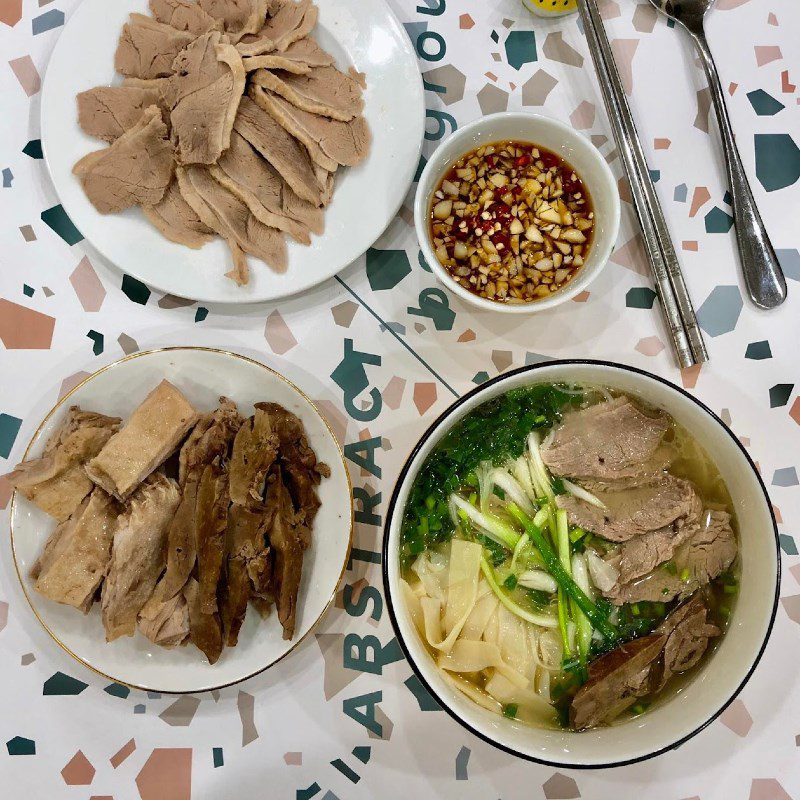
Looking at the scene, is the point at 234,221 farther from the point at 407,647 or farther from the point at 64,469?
the point at 407,647

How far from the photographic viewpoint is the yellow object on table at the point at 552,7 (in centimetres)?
170

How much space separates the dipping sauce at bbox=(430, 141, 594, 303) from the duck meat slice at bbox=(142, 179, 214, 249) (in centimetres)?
54

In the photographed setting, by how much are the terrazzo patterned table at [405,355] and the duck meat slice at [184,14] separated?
293 millimetres

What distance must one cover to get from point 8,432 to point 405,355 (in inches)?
39.5

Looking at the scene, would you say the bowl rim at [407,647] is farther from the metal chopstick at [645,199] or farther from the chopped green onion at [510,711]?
the metal chopstick at [645,199]

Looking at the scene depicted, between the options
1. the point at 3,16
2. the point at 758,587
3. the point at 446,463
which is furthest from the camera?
the point at 3,16

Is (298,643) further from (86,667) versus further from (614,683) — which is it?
(614,683)

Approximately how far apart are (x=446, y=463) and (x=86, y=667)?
1.00 metres

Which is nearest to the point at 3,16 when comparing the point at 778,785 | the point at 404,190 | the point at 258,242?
the point at 258,242

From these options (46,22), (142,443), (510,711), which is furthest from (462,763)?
(46,22)

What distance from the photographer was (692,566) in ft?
5.03

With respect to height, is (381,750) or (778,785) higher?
(778,785)

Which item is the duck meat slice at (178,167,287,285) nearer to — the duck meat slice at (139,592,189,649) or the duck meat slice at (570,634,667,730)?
the duck meat slice at (139,592,189,649)

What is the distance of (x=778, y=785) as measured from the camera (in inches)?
67.1
